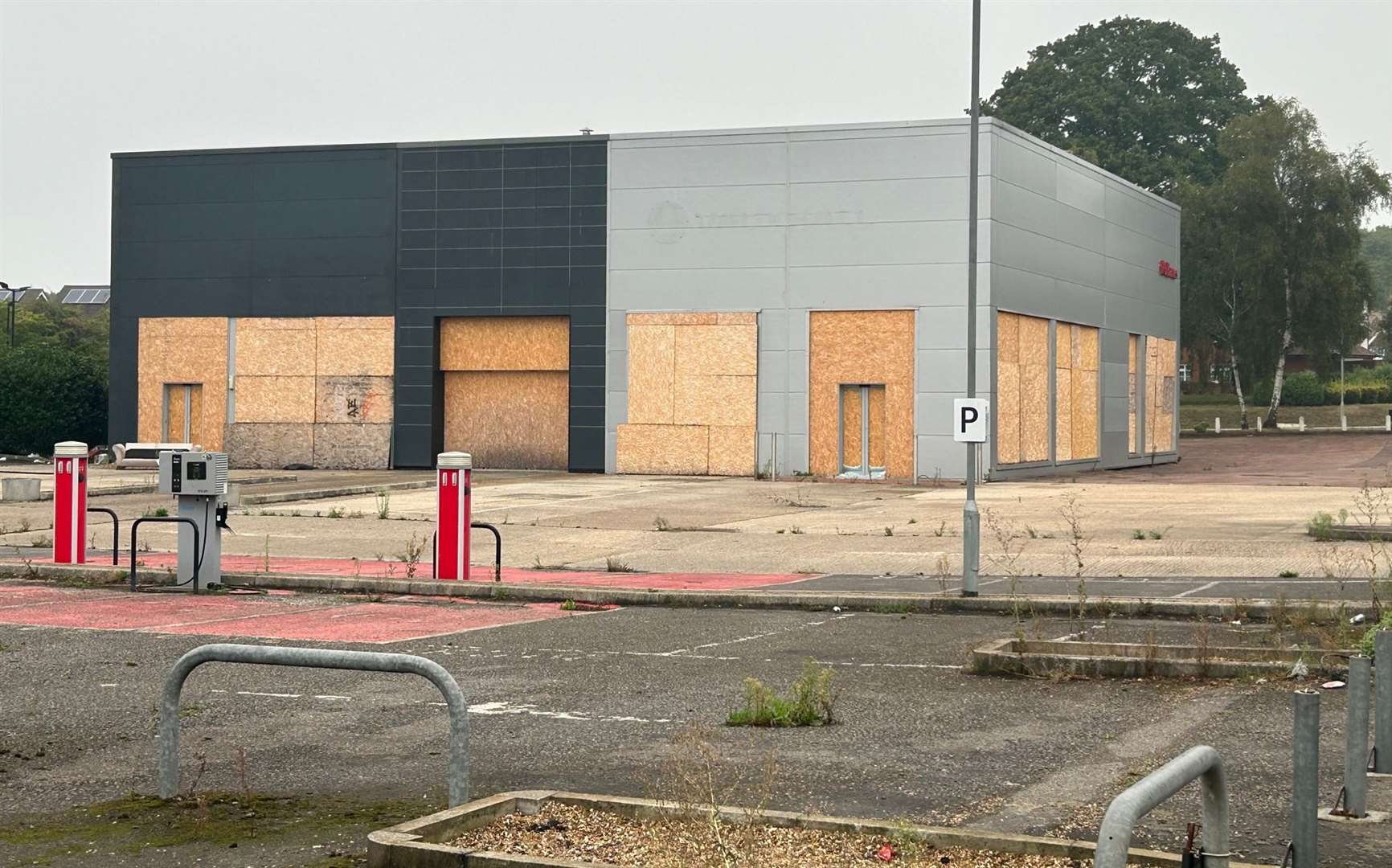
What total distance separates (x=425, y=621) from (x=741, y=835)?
995cm

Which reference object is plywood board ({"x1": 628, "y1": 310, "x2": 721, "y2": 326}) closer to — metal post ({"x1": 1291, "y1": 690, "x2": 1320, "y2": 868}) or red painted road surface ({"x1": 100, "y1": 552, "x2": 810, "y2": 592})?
red painted road surface ({"x1": 100, "y1": 552, "x2": 810, "y2": 592})

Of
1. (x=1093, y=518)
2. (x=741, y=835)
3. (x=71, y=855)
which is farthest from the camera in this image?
(x=1093, y=518)

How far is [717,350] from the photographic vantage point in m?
48.3

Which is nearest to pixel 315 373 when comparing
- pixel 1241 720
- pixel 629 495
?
pixel 629 495

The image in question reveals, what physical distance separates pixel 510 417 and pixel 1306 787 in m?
46.2

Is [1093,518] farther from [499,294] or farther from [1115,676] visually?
[499,294]

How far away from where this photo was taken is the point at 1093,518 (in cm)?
2998

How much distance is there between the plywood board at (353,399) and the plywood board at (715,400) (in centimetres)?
988

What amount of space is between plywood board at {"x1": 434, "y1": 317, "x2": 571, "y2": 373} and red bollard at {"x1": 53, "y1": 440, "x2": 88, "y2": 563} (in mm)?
29829

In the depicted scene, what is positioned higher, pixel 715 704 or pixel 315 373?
pixel 315 373

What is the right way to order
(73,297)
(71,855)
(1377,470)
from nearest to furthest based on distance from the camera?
(71,855) → (1377,470) → (73,297)

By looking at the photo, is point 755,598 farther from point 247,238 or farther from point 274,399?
point 247,238

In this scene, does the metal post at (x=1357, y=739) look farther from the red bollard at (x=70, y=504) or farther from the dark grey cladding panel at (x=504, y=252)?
the dark grey cladding panel at (x=504, y=252)

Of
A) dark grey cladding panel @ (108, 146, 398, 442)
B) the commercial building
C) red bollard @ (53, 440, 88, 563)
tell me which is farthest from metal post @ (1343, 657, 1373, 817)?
dark grey cladding panel @ (108, 146, 398, 442)
